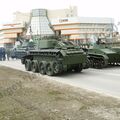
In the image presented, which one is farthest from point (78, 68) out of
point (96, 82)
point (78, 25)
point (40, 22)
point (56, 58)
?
point (40, 22)

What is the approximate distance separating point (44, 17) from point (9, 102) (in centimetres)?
10863

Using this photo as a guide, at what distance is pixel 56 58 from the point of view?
60.3ft

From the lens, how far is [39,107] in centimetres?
944

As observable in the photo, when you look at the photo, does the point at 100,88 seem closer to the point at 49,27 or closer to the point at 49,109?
the point at 49,109

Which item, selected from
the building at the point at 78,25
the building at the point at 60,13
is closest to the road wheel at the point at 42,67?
the building at the point at 78,25

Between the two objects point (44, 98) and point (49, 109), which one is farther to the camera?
point (44, 98)

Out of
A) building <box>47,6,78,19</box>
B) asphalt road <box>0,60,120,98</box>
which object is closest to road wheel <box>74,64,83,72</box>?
asphalt road <box>0,60,120,98</box>

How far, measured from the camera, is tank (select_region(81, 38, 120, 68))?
21.8 m

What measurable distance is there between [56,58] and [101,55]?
4.49 meters

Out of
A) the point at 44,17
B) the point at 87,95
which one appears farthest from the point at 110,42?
the point at 44,17

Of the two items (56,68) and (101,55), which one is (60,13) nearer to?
(101,55)

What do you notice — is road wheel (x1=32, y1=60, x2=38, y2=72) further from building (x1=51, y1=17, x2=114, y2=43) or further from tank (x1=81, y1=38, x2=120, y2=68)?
building (x1=51, y1=17, x2=114, y2=43)

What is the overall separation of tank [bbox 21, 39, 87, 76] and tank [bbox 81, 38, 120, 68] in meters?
2.34

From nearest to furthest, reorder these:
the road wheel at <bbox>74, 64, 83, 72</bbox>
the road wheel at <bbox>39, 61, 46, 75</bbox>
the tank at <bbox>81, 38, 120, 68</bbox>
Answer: the road wheel at <bbox>74, 64, 83, 72</bbox> → the road wheel at <bbox>39, 61, 46, 75</bbox> → the tank at <bbox>81, 38, 120, 68</bbox>
